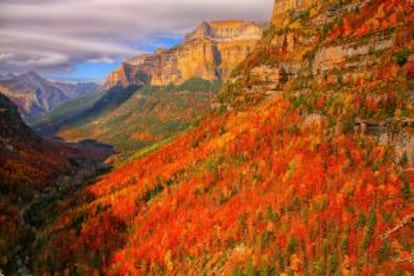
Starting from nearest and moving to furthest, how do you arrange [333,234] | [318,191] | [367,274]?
1. [367,274]
2. [333,234]
3. [318,191]

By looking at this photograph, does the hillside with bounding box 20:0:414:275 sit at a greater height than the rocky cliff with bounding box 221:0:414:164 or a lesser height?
lesser

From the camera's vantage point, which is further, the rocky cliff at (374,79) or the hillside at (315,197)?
the rocky cliff at (374,79)

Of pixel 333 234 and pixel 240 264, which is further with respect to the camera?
pixel 240 264

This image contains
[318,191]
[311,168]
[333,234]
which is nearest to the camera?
[333,234]

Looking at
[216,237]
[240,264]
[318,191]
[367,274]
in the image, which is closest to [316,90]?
[318,191]

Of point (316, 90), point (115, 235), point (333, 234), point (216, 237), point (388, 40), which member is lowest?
point (115, 235)

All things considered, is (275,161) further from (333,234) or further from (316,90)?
(333,234)

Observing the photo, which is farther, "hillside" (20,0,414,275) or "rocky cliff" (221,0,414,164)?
"rocky cliff" (221,0,414,164)

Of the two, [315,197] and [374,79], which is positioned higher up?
[374,79]

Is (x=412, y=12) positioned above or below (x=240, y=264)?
above

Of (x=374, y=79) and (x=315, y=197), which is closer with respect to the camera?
(x=315, y=197)

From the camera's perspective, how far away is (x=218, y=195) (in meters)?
180

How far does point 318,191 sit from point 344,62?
66.4 m

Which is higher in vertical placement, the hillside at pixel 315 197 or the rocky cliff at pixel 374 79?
the rocky cliff at pixel 374 79
